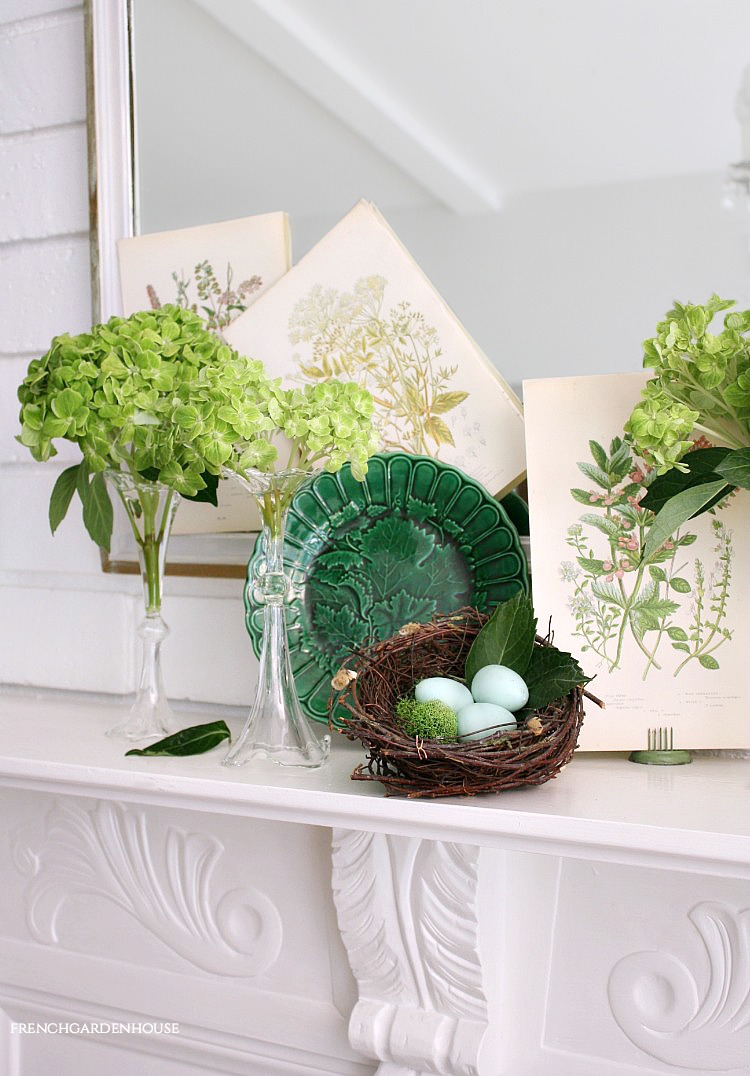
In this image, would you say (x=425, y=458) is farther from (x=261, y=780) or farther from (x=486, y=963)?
(x=486, y=963)

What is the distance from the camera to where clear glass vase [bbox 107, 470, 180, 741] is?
902mm

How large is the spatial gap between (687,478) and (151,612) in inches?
19.5

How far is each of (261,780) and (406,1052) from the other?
0.30 m

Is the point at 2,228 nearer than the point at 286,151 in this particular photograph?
No

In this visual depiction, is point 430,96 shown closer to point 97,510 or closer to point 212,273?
point 212,273

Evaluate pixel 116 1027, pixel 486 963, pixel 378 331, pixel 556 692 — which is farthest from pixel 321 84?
pixel 116 1027

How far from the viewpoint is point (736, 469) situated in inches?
27.3

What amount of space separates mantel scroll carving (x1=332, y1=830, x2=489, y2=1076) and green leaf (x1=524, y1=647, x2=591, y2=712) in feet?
0.57

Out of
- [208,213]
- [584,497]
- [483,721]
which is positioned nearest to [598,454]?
[584,497]

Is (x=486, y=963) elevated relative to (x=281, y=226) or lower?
lower

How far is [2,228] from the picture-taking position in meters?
1.15

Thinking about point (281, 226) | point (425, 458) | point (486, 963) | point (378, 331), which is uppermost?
point (281, 226)

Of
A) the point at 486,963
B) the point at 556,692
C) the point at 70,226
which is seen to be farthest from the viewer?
the point at 70,226

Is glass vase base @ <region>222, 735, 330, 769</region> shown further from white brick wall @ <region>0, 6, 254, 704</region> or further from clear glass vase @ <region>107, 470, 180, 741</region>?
white brick wall @ <region>0, 6, 254, 704</region>
